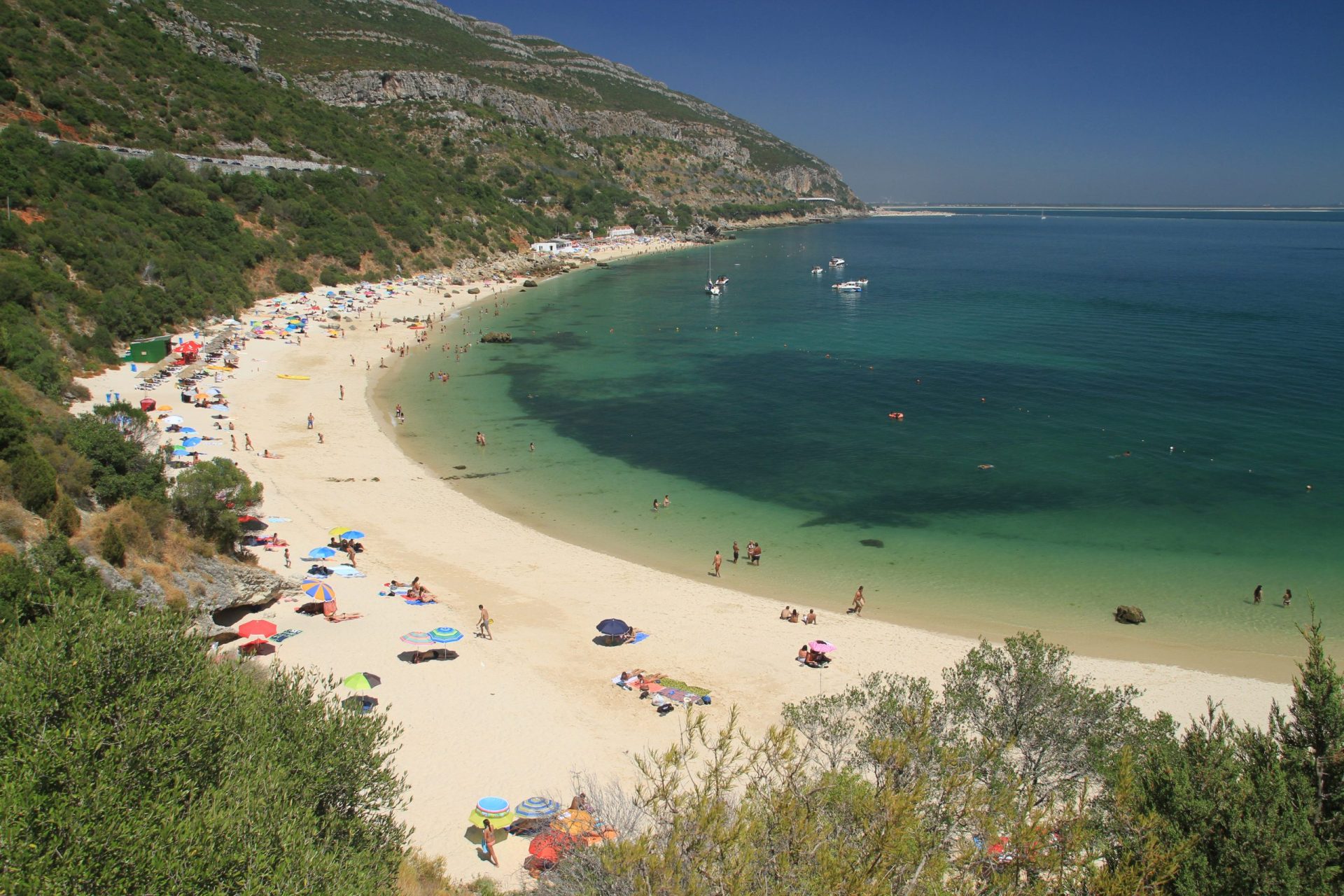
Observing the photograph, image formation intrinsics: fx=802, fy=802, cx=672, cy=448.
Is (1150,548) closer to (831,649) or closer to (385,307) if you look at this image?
(831,649)

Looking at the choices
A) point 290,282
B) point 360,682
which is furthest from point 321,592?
point 290,282

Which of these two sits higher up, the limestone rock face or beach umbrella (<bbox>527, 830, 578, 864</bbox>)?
the limestone rock face

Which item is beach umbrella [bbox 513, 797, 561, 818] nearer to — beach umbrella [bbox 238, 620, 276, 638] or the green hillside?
beach umbrella [bbox 238, 620, 276, 638]

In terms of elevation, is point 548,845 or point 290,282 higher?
point 290,282

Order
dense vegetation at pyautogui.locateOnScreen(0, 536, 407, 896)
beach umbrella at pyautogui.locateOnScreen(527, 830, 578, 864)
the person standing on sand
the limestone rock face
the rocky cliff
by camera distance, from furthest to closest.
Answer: the rocky cliff < the limestone rock face < the person standing on sand < beach umbrella at pyautogui.locateOnScreen(527, 830, 578, 864) < dense vegetation at pyautogui.locateOnScreen(0, 536, 407, 896)

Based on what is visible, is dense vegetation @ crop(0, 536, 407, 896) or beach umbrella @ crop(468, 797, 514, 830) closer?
dense vegetation @ crop(0, 536, 407, 896)

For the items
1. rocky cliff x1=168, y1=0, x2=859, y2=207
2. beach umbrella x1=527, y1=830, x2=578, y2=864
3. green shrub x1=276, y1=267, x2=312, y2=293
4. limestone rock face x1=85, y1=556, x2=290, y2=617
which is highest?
rocky cliff x1=168, y1=0, x2=859, y2=207

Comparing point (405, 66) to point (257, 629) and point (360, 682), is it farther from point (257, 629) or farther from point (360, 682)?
point (360, 682)

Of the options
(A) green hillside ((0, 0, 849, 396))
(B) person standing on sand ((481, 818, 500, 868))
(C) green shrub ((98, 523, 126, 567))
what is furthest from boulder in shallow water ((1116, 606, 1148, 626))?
(A) green hillside ((0, 0, 849, 396))
